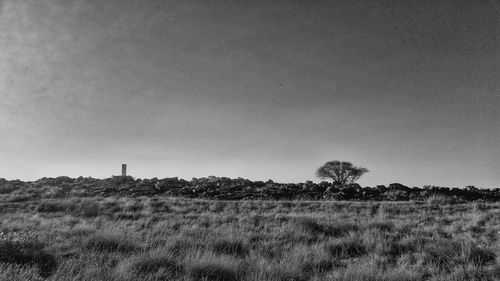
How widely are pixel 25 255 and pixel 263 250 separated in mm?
4164

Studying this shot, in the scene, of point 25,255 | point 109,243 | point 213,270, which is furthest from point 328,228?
point 25,255

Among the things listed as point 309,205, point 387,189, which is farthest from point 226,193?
point 387,189

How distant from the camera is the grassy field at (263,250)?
214 inches

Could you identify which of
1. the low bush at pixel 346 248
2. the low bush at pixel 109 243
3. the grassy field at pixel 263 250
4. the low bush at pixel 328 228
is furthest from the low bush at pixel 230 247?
the low bush at pixel 328 228

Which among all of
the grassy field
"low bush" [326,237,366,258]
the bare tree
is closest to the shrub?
the grassy field

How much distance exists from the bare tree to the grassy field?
2132 cm

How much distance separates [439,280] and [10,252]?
21.7 feet

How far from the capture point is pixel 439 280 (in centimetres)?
536

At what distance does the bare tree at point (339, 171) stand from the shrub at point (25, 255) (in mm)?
30167

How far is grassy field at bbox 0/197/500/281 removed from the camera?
5434mm

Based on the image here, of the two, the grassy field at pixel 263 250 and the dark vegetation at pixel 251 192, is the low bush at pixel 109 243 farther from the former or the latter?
the dark vegetation at pixel 251 192

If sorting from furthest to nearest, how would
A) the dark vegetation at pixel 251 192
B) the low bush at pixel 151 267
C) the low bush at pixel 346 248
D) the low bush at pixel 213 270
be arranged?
the dark vegetation at pixel 251 192 < the low bush at pixel 346 248 < the low bush at pixel 213 270 < the low bush at pixel 151 267

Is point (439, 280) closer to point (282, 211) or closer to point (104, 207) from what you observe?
point (282, 211)

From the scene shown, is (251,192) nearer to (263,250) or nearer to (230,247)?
(230,247)
